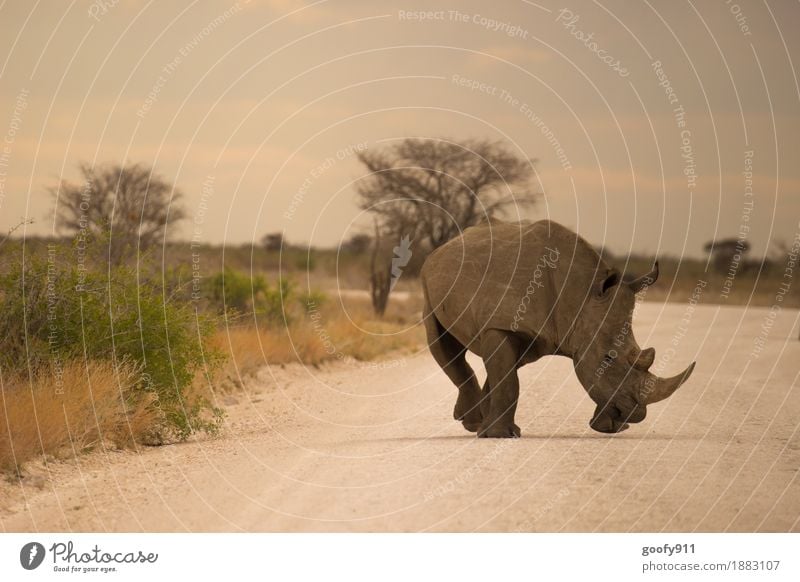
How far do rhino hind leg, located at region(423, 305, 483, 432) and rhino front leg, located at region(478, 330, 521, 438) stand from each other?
796 mm

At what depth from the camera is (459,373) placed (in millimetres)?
12664

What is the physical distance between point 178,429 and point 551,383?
610 centimetres

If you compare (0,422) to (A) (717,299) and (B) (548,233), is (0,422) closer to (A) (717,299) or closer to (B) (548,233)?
(B) (548,233)

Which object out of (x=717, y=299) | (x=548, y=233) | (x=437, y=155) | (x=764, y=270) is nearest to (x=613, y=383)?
(x=548, y=233)

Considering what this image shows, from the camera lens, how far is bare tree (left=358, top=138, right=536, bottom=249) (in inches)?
1165

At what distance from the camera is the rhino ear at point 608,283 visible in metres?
11.2

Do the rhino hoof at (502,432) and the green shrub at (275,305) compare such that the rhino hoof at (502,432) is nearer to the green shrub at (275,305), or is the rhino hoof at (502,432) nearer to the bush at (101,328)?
the bush at (101,328)

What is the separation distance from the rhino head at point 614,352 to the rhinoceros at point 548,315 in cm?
1

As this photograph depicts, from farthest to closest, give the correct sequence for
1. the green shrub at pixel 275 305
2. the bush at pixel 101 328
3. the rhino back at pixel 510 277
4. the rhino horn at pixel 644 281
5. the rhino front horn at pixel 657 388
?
the green shrub at pixel 275 305
the bush at pixel 101 328
the rhino back at pixel 510 277
the rhino front horn at pixel 657 388
the rhino horn at pixel 644 281

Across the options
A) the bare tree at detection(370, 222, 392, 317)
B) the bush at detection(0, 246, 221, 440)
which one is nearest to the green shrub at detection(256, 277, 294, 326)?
the bare tree at detection(370, 222, 392, 317)

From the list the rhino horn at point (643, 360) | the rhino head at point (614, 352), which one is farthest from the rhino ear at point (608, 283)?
the rhino horn at point (643, 360)

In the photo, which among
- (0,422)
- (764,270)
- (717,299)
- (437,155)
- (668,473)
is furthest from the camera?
(764,270)

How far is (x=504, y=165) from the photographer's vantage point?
101 feet

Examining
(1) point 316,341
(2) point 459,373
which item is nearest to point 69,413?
(2) point 459,373
